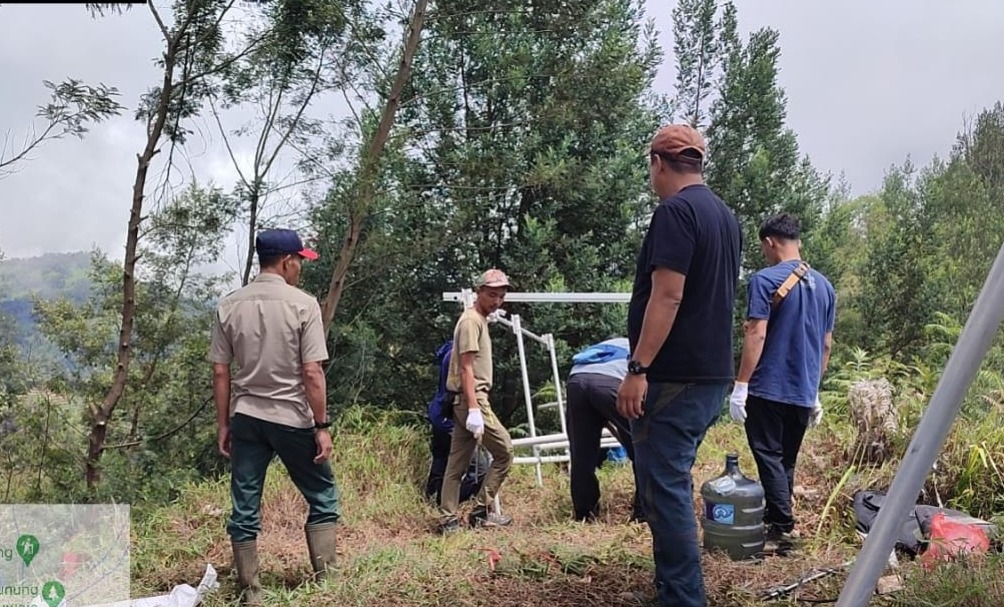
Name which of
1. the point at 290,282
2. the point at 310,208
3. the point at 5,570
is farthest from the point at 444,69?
the point at 5,570

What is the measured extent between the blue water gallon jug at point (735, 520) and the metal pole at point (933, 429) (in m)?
1.69

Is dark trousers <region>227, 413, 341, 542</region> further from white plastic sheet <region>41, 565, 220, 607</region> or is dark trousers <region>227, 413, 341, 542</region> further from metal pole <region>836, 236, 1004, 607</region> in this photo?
metal pole <region>836, 236, 1004, 607</region>

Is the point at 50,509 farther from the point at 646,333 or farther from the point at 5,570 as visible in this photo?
the point at 646,333

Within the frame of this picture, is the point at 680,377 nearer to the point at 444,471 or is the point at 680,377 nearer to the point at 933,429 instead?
the point at 933,429

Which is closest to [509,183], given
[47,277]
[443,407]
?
[443,407]

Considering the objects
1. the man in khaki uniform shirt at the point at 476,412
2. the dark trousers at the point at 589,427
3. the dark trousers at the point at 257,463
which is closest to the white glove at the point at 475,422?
the man in khaki uniform shirt at the point at 476,412

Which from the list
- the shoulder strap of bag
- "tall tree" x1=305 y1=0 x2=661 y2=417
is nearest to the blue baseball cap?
the shoulder strap of bag

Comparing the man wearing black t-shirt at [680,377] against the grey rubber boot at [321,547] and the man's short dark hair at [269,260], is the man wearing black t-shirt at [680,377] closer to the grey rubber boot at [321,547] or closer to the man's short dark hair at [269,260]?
the grey rubber boot at [321,547]

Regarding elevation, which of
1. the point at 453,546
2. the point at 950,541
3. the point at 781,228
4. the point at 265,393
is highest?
the point at 781,228

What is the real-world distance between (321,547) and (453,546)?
2.61ft

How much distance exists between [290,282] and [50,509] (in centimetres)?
219

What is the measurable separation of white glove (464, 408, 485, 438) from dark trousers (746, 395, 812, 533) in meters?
1.52

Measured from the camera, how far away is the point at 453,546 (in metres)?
3.93

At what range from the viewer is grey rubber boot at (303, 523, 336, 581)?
11.1 ft
